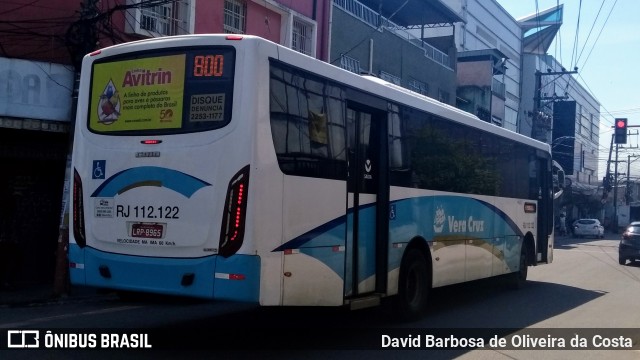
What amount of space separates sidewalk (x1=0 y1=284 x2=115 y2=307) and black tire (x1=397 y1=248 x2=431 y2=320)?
16.1 ft

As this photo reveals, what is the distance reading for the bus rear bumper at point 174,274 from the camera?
6.96 metres

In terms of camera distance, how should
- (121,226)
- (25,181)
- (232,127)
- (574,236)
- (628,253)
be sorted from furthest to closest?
(574,236)
(628,253)
(25,181)
(121,226)
(232,127)

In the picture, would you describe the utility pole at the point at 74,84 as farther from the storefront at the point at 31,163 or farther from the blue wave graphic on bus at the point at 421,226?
the blue wave graphic on bus at the point at 421,226

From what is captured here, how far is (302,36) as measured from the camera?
68.2ft

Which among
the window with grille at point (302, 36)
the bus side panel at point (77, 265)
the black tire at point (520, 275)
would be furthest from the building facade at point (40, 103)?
the black tire at point (520, 275)

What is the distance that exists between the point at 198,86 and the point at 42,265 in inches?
346

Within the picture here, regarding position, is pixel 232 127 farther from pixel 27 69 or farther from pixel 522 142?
pixel 522 142

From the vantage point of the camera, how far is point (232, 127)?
716cm

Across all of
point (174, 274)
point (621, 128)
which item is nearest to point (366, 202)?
point (174, 274)

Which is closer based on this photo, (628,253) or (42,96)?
A: (42,96)

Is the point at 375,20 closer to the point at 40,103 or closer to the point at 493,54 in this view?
the point at 40,103

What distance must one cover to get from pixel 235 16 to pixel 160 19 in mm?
2617

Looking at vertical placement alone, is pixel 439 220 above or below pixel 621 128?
below

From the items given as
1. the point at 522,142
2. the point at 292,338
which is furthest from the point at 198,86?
the point at 522,142
